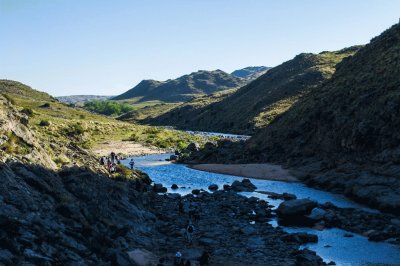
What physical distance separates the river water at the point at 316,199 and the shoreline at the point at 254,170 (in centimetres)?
246

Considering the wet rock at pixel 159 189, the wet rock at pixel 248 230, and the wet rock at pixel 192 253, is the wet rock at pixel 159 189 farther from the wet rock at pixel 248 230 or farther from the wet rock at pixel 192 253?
the wet rock at pixel 192 253

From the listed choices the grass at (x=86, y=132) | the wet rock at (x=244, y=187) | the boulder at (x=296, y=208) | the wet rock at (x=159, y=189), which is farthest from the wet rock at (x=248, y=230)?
the grass at (x=86, y=132)

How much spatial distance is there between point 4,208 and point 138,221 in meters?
17.1

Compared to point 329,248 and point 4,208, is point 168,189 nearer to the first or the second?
point 329,248

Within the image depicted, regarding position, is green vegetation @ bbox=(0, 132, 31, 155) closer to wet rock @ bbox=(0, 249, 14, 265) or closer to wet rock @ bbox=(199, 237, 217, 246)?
wet rock @ bbox=(0, 249, 14, 265)

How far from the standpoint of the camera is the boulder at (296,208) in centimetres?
5012

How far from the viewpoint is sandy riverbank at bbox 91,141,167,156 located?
4739 inches

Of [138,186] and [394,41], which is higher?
[394,41]

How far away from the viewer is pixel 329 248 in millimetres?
40375

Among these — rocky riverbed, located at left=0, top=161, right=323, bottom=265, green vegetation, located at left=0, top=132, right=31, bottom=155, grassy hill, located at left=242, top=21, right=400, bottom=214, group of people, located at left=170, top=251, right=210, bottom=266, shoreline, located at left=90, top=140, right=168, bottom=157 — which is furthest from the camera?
shoreline, located at left=90, top=140, right=168, bottom=157

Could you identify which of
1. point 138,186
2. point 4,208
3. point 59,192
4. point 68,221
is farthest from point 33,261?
point 138,186

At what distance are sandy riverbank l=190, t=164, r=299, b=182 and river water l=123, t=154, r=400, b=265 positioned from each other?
262 cm

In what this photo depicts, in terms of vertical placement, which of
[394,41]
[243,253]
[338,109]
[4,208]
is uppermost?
[394,41]

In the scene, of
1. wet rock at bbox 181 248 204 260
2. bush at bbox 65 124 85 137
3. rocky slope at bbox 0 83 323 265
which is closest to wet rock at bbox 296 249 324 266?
rocky slope at bbox 0 83 323 265
